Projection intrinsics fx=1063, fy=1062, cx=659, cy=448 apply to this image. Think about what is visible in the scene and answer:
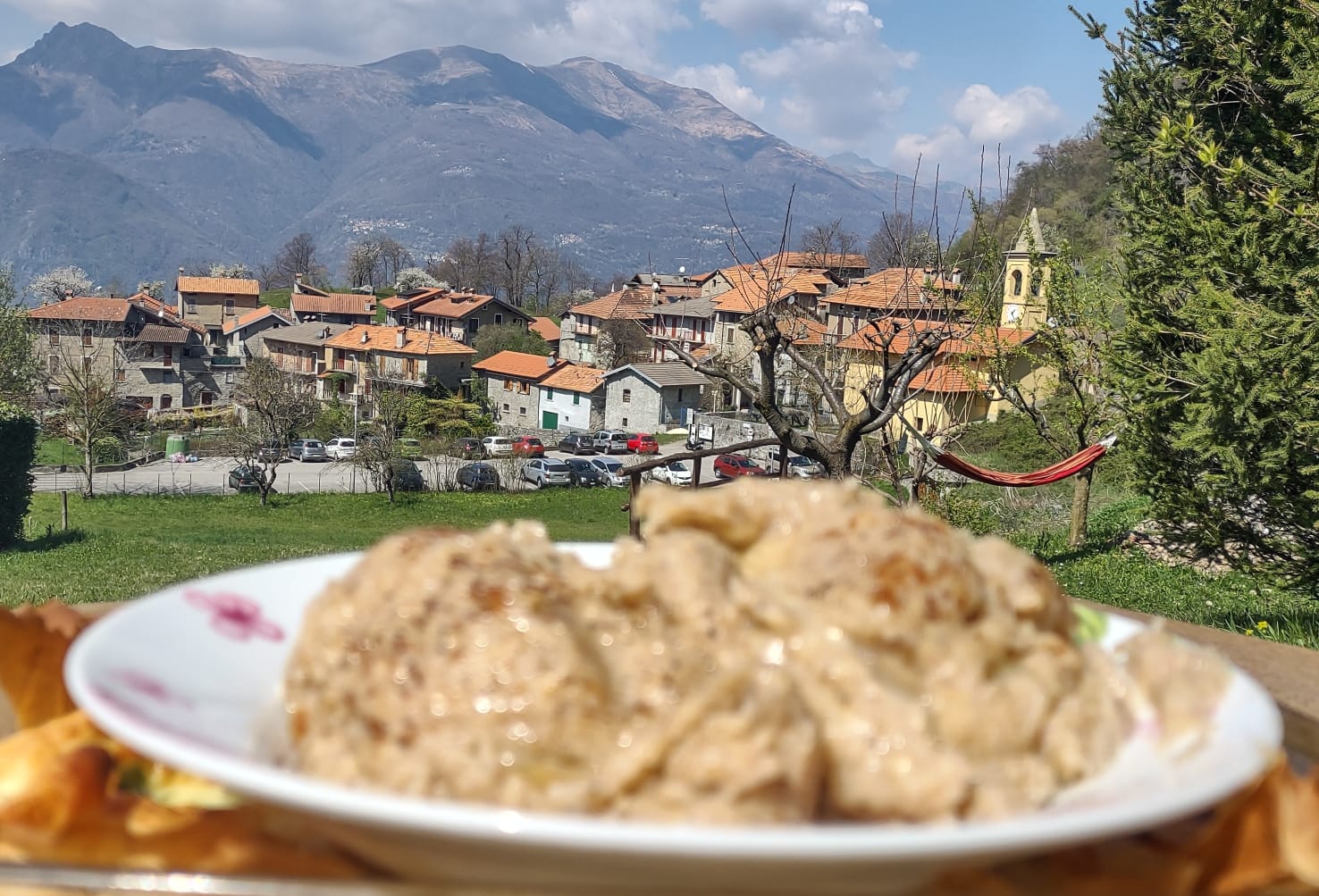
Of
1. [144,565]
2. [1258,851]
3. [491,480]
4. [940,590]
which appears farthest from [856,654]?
[491,480]

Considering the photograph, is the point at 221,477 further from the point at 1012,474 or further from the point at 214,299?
the point at 214,299

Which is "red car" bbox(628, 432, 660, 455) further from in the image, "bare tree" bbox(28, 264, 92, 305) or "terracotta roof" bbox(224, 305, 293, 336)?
"bare tree" bbox(28, 264, 92, 305)

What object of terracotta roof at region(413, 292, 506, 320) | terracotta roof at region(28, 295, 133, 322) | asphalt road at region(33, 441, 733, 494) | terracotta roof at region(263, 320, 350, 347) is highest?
terracotta roof at region(413, 292, 506, 320)

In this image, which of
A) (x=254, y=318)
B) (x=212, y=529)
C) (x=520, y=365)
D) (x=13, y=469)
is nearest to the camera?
(x=13, y=469)

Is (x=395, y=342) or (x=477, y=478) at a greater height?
(x=395, y=342)

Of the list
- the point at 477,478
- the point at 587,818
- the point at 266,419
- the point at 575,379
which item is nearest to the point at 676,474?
the point at 477,478

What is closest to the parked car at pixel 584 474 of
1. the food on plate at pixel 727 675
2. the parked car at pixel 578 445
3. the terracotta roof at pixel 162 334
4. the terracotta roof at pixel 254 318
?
the parked car at pixel 578 445

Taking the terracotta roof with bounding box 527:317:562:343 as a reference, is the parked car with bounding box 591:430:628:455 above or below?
below

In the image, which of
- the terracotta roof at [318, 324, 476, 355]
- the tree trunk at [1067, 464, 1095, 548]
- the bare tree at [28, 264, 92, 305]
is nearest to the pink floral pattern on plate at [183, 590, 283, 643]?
the tree trunk at [1067, 464, 1095, 548]
